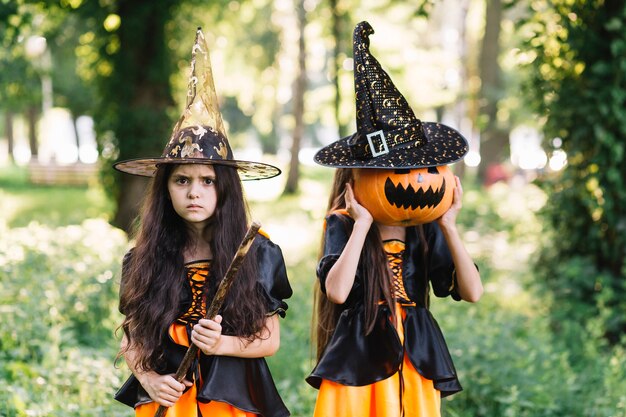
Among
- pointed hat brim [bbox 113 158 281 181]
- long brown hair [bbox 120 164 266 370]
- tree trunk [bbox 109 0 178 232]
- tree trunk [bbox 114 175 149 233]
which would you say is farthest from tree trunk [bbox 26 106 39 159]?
long brown hair [bbox 120 164 266 370]

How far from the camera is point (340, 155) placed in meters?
3.07

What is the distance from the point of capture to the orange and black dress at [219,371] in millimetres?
2723

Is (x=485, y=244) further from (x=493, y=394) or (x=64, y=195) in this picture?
(x=64, y=195)

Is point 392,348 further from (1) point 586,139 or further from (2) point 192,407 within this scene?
(1) point 586,139

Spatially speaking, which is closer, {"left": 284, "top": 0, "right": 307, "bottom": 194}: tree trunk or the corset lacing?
the corset lacing

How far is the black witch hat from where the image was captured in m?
2.88

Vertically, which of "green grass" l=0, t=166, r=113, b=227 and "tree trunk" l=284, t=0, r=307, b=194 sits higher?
"tree trunk" l=284, t=0, r=307, b=194

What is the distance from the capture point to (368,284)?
2975 millimetres

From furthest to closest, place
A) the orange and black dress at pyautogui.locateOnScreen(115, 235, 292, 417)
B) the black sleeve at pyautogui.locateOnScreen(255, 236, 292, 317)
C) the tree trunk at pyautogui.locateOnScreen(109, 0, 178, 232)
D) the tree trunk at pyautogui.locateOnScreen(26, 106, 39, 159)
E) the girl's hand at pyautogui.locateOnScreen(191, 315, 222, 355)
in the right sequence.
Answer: the tree trunk at pyautogui.locateOnScreen(26, 106, 39, 159) < the tree trunk at pyautogui.locateOnScreen(109, 0, 178, 232) < the black sleeve at pyautogui.locateOnScreen(255, 236, 292, 317) < the orange and black dress at pyautogui.locateOnScreen(115, 235, 292, 417) < the girl's hand at pyautogui.locateOnScreen(191, 315, 222, 355)

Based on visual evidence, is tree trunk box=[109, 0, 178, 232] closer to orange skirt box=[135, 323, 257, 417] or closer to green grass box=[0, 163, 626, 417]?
green grass box=[0, 163, 626, 417]

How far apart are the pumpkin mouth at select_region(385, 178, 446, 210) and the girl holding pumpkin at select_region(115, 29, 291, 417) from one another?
0.48 meters

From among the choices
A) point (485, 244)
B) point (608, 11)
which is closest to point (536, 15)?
point (608, 11)

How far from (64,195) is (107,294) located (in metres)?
15.5

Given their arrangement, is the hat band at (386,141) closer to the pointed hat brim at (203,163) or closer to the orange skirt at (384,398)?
the pointed hat brim at (203,163)
